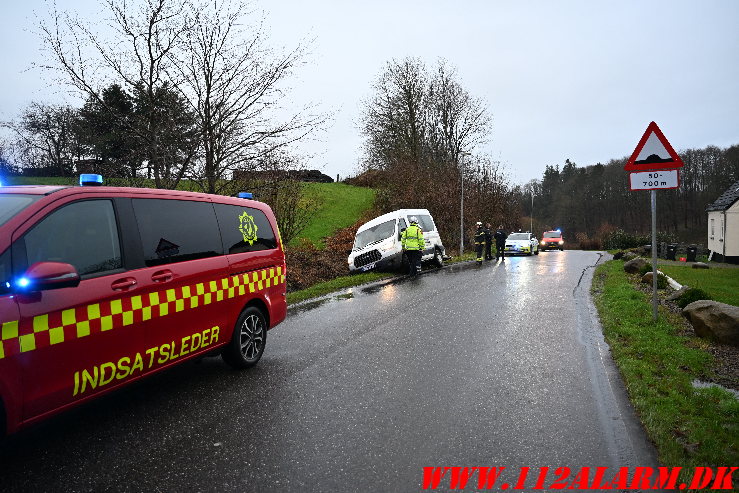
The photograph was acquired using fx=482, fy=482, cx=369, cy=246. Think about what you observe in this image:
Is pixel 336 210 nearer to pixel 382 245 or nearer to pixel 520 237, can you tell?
pixel 520 237

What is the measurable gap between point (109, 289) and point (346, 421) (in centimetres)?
212

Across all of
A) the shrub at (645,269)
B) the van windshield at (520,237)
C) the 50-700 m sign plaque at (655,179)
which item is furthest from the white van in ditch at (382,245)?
the van windshield at (520,237)

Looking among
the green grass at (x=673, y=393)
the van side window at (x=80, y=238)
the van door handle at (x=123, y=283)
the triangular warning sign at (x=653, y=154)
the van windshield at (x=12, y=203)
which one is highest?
the triangular warning sign at (x=653, y=154)

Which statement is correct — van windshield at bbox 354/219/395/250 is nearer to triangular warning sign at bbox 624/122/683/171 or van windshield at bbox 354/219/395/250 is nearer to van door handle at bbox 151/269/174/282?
triangular warning sign at bbox 624/122/683/171

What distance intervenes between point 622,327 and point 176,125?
9.19 meters

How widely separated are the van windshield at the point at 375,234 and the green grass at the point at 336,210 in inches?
214

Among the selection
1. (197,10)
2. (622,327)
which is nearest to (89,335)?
(622,327)

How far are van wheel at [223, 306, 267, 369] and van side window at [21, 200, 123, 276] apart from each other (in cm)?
175

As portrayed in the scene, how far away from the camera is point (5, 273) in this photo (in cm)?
296

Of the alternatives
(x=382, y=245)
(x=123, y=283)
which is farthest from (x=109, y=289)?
(x=382, y=245)

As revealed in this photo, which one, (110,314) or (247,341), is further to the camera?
(247,341)

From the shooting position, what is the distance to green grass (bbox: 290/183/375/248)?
26344 mm

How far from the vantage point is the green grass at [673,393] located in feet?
11.2

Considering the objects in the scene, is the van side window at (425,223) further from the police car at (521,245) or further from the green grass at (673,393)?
the police car at (521,245)
